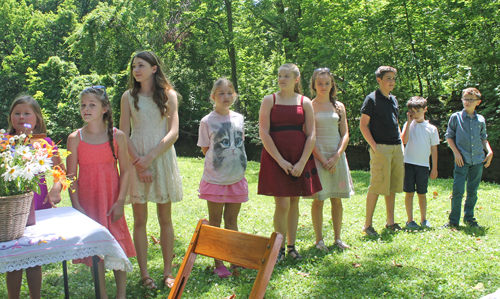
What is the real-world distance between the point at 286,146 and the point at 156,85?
1481mm

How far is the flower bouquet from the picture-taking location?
2129 millimetres

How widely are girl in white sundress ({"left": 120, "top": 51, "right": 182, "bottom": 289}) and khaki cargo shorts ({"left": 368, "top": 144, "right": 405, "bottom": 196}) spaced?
2.70 meters

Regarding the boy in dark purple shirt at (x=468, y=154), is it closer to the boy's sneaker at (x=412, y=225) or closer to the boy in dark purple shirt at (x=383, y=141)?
the boy's sneaker at (x=412, y=225)

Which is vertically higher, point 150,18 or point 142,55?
point 150,18

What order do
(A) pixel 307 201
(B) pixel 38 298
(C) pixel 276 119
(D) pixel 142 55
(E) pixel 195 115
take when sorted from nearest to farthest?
(B) pixel 38 298, (D) pixel 142 55, (C) pixel 276 119, (A) pixel 307 201, (E) pixel 195 115

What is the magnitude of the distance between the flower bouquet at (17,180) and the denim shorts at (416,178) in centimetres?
470

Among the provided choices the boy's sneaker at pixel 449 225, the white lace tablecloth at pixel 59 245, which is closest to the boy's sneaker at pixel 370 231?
the boy's sneaker at pixel 449 225

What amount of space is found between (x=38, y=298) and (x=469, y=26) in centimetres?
1324

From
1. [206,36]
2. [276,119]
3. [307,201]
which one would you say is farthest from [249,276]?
[206,36]

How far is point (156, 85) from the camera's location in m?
3.98

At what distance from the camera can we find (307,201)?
8.23 meters

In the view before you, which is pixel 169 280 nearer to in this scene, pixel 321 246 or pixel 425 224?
pixel 321 246

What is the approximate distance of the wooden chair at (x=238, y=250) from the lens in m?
1.87

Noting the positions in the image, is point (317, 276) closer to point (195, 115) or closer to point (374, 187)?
point (374, 187)
